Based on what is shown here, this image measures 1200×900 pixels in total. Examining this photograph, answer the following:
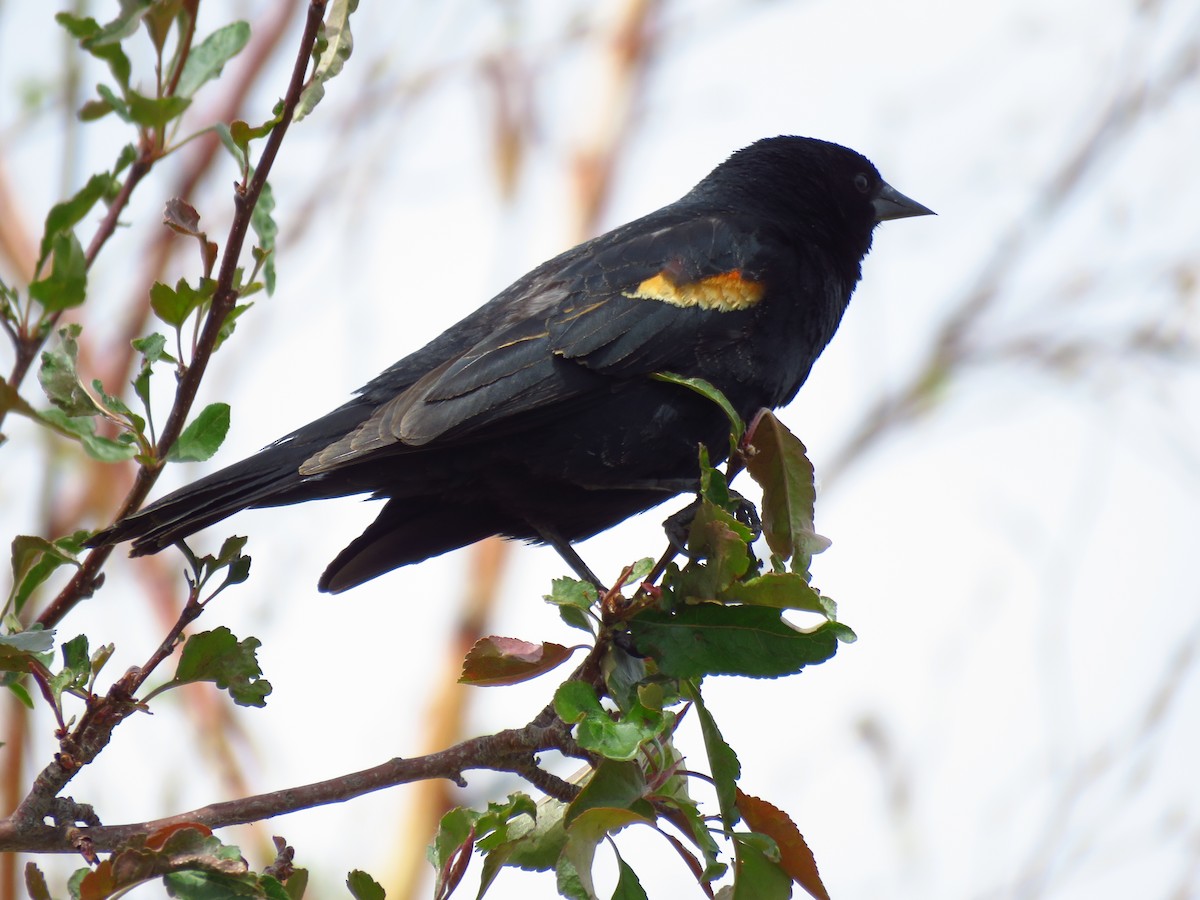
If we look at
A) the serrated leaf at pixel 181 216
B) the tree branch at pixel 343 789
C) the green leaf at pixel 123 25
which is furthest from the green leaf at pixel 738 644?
the green leaf at pixel 123 25

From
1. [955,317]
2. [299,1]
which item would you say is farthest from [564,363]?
[955,317]

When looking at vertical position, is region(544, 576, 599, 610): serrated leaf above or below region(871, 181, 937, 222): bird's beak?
below

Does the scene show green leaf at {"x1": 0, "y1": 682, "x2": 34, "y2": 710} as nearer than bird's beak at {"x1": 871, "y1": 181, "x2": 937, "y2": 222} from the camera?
Yes

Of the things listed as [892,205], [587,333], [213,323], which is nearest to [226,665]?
[213,323]

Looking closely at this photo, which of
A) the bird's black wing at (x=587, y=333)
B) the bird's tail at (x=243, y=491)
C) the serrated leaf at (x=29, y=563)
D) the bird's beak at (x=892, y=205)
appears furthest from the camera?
the bird's beak at (x=892, y=205)

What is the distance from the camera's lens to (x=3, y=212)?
22.6 ft

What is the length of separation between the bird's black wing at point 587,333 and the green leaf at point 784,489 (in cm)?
93

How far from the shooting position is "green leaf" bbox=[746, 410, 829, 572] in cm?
214

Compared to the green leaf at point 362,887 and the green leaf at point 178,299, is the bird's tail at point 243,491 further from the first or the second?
the green leaf at point 362,887

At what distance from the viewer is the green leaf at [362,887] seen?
1906 millimetres

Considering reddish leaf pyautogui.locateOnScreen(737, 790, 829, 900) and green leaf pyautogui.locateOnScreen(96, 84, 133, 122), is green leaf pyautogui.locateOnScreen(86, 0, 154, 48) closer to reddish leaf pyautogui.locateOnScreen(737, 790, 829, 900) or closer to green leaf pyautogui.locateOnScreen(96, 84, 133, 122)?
green leaf pyautogui.locateOnScreen(96, 84, 133, 122)

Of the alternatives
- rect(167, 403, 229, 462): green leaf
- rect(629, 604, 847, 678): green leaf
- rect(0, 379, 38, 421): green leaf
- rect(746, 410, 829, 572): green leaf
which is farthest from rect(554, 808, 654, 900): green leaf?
rect(0, 379, 38, 421): green leaf

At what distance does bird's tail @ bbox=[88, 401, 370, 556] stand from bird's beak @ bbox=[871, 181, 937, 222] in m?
1.99

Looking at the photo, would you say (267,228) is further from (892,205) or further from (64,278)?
(892,205)
